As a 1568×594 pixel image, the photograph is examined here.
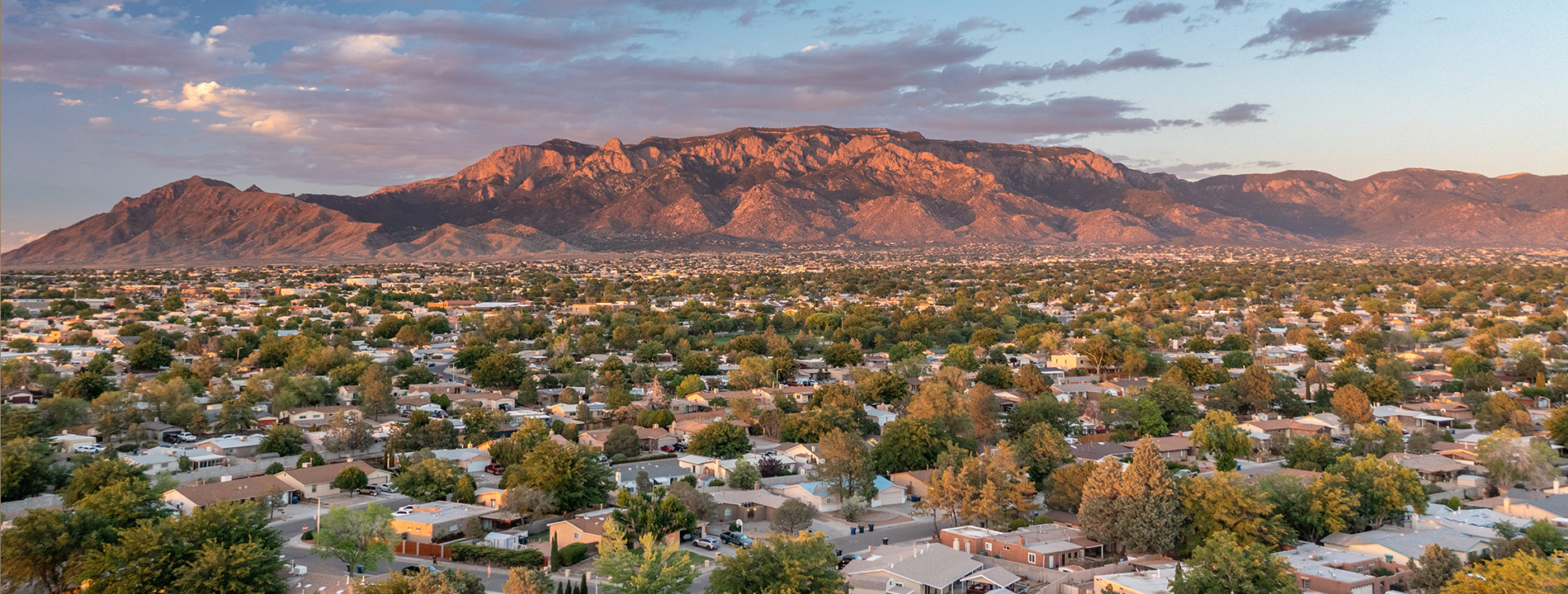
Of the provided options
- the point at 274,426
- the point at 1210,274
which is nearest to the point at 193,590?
the point at 274,426

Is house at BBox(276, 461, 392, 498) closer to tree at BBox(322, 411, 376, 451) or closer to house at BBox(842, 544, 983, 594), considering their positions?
tree at BBox(322, 411, 376, 451)

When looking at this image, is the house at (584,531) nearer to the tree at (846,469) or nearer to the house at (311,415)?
the tree at (846,469)

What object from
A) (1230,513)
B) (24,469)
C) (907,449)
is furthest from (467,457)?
(1230,513)

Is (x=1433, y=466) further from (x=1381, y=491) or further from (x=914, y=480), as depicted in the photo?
(x=914, y=480)

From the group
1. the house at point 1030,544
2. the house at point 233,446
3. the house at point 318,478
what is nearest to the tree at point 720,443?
the house at point 318,478

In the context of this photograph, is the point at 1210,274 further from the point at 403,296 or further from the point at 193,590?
the point at 193,590
